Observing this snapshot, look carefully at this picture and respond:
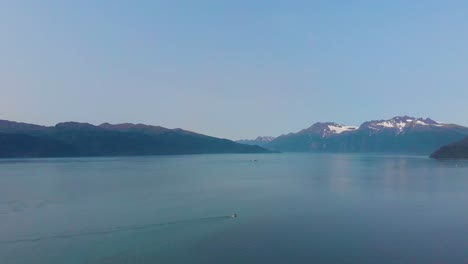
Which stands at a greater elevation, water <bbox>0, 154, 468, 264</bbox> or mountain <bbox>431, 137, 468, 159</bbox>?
mountain <bbox>431, 137, 468, 159</bbox>

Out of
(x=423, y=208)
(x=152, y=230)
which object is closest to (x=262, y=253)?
(x=152, y=230)

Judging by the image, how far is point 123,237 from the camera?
85.7 ft

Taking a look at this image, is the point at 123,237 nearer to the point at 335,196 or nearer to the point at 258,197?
the point at 258,197

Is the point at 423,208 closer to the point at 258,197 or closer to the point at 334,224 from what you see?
the point at 334,224

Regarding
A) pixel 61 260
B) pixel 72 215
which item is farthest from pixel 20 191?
pixel 61 260

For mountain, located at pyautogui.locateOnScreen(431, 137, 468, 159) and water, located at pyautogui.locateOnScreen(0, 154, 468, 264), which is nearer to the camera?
water, located at pyautogui.locateOnScreen(0, 154, 468, 264)

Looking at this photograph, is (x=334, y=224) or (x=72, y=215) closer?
(x=334, y=224)

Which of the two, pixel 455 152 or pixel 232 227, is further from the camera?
pixel 455 152

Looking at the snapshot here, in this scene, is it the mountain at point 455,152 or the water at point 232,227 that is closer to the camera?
the water at point 232,227

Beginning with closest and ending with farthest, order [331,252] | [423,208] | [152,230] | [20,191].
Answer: [331,252]
[152,230]
[423,208]
[20,191]

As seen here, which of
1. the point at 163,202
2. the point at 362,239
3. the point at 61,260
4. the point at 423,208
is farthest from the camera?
the point at 163,202

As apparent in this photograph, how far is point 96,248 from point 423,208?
3207cm

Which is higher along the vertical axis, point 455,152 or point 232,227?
point 455,152

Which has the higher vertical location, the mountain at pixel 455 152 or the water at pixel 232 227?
the mountain at pixel 455 152
